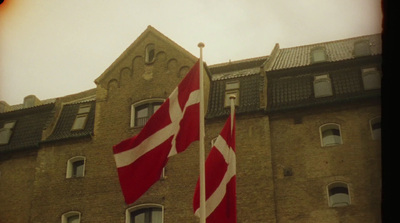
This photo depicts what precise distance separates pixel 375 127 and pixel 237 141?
6233 millimetres

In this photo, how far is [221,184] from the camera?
40.7 ft

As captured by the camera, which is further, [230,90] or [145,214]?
[230,90]

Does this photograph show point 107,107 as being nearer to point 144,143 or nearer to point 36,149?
point 36,149

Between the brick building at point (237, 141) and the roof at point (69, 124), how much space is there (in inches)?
2.9

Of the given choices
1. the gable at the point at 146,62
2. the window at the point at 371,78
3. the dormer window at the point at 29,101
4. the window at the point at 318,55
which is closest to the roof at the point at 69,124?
the gable at the point at 146,62

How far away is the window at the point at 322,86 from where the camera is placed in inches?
900

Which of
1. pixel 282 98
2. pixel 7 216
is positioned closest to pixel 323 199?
pixel 282 98

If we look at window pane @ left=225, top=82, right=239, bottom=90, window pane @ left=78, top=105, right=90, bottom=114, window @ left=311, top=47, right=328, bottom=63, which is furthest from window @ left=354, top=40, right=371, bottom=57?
window pane @ left=78, top=105, right=90, bottom=114

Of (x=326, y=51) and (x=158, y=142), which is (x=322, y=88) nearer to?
(x=326, y=51)

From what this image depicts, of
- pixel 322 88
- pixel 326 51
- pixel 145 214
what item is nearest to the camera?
pixel 145 214

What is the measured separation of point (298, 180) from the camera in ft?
69.1

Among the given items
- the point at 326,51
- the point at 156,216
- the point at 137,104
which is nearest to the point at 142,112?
the point at 137,104

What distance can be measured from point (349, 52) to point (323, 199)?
36.6 ft

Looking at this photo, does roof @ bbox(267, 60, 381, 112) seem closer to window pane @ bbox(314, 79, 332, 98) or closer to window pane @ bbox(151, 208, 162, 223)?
window pane @ bbox(314, 79, 332, 98)
